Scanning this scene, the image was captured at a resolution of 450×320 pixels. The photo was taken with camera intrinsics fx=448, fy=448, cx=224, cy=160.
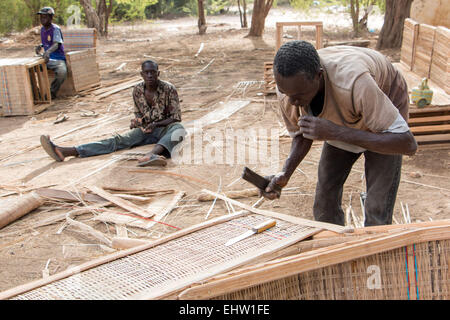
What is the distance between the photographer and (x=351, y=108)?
85.3 inches

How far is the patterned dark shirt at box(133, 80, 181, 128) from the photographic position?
553 centimetres

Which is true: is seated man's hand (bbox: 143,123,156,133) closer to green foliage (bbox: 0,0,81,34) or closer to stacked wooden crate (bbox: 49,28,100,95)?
stacked wooden crate (bbox: 49,28,100,95)

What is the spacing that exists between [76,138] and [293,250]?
16.1 feet

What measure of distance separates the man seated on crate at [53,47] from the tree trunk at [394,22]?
24.5 ft

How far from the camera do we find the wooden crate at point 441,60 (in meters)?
5.24

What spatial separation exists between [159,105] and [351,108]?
12.2ft

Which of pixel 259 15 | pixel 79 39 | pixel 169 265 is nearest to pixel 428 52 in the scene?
pixel 169 265

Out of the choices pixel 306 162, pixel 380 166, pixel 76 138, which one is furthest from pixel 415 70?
pixel 76 138

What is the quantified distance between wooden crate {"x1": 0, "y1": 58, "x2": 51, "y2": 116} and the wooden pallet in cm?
610

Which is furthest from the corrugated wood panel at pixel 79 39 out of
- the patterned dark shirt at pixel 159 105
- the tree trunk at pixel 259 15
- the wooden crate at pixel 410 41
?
the tree trunk at pixel 259 15

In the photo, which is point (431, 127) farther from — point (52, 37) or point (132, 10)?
point (132, 10)

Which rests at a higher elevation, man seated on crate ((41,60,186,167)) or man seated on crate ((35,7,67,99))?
man seated on crate ((35,7,67,99))

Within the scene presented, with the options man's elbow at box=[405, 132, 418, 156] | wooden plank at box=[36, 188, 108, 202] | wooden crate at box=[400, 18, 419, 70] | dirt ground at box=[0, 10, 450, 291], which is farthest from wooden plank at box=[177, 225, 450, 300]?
wooden crate at box=[400, 18, 419, 70]
